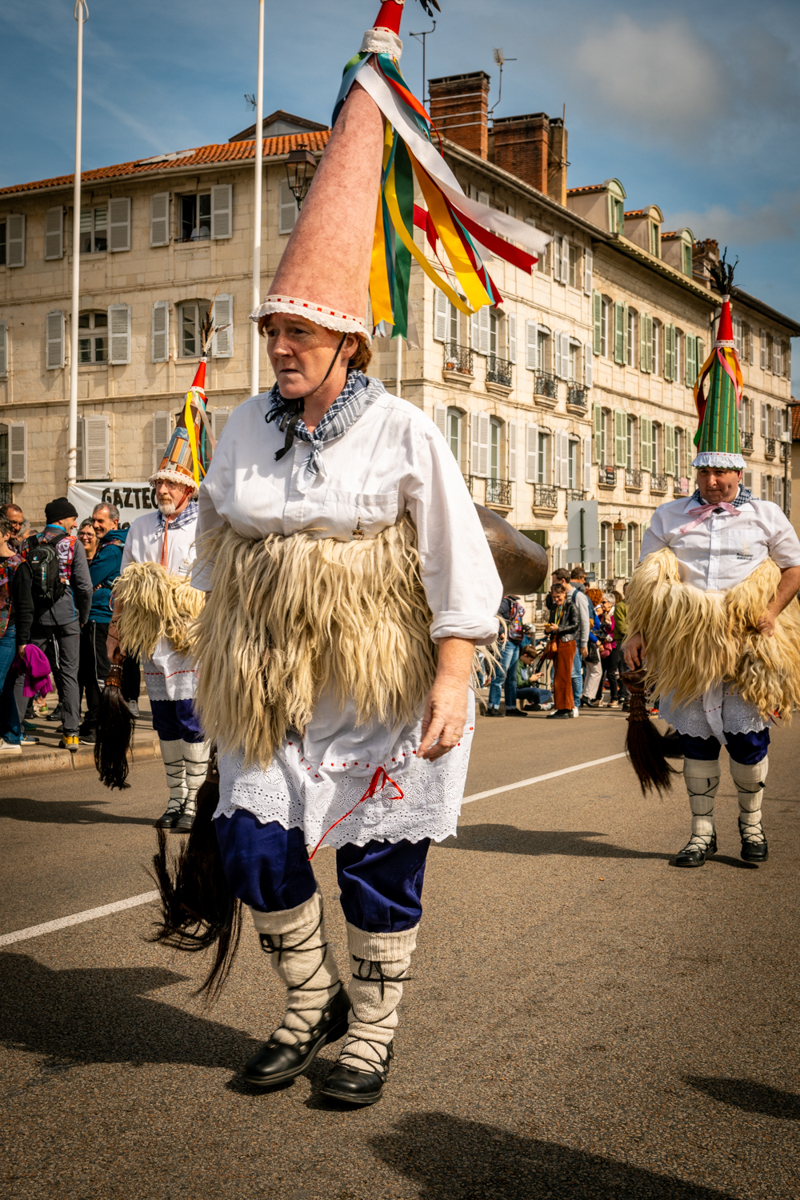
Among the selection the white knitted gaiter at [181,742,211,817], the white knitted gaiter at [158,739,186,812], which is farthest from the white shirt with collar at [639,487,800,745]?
the white knitted gaiter at [158,739,186,812]

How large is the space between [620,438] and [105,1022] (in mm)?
38125

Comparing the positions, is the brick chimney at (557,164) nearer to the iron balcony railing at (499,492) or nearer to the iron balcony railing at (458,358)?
the iron balcony railing at (458,358)

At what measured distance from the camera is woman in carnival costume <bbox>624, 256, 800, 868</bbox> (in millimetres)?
5930

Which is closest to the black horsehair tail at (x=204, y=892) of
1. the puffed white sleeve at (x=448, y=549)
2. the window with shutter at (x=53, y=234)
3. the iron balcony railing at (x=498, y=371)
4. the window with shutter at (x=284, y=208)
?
the puffed white sleeve at (x=448, y=549)

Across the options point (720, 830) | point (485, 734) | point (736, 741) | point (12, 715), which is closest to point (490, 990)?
point (736, 741)

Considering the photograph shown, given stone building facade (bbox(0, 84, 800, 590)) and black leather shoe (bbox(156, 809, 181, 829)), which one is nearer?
black leather shoe (bbox(156, 809, 181, 829))

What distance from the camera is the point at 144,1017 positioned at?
144 inches

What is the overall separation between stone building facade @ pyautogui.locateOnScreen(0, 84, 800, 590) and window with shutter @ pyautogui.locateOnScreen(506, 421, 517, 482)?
1.8 inches

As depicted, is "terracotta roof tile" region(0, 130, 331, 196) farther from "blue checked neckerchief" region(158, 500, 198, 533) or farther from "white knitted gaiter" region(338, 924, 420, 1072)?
"white knitted gaiter" region(338, 924, 420, 1072)

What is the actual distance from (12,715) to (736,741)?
20.0 ft

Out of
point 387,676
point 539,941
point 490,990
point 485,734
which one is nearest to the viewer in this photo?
point 387,676

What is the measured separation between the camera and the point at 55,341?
1276 inches

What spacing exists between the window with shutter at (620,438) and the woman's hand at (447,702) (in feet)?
124

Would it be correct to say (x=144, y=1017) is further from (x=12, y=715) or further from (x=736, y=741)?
(x=12, y=715)
